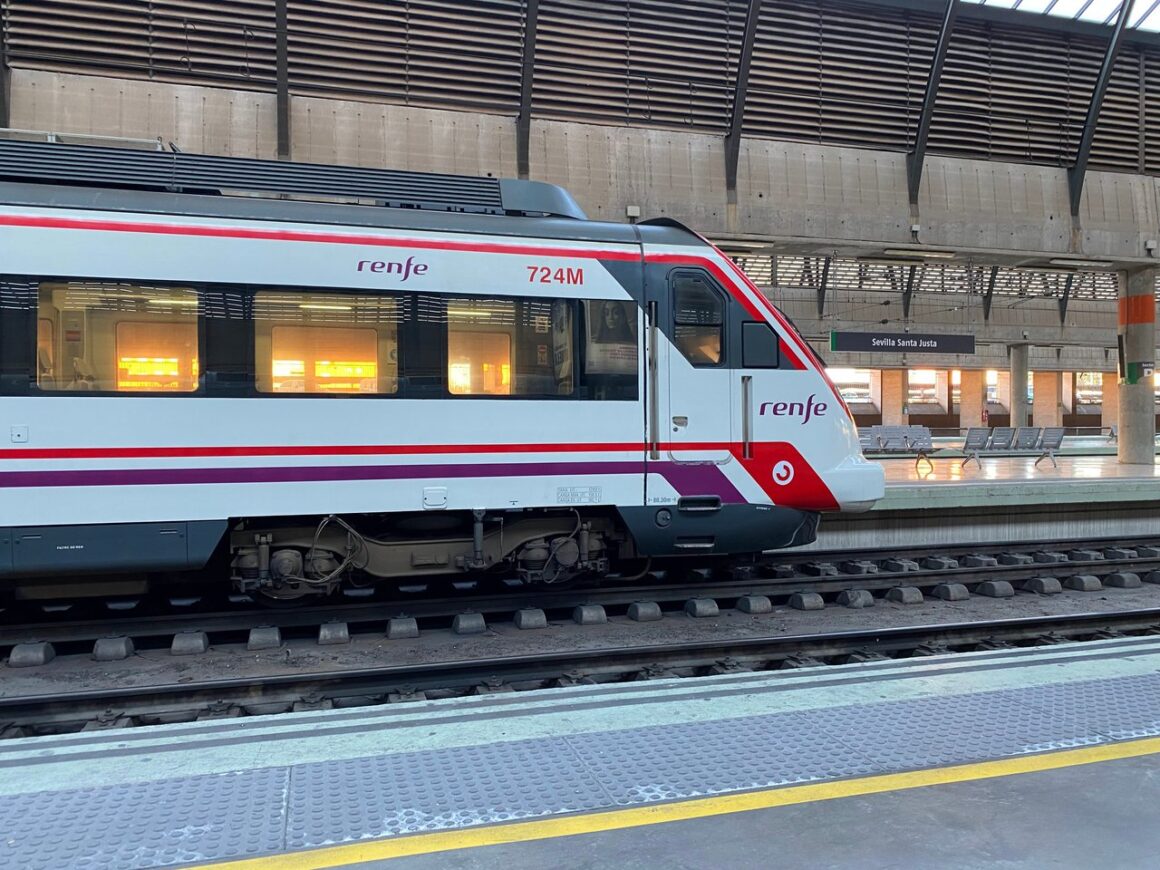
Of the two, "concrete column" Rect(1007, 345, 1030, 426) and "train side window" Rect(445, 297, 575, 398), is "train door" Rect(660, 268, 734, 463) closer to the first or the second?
"train side window" Rect(445, 297, 575, 398)

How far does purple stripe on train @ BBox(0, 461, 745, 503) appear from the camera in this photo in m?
5.11

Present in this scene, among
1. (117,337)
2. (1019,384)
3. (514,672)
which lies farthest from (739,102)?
(1019,384)

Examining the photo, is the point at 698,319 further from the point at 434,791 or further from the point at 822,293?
the point at 822,293

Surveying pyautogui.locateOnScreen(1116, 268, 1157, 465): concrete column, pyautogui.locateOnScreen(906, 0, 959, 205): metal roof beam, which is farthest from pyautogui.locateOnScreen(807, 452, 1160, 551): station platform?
pyautogui.locateOnScreen(1116, 268, 1157, 465): concrete column

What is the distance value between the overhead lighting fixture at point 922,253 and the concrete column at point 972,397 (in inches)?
1196

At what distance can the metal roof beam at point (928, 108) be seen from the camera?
14.0 meters

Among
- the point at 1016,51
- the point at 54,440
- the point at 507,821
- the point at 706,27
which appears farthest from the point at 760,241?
the point at 507,821

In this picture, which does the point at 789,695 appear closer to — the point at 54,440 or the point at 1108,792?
the point at 1108,792

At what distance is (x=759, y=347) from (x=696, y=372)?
0.61m

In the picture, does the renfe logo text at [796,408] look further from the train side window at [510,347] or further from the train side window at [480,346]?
the train side window at [480,346]

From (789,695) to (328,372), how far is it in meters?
3.75

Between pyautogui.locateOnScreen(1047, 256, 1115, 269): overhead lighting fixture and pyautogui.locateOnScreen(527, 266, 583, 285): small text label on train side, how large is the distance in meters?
12.9

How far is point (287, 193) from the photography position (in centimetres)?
605

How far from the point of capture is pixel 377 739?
12.4ft
